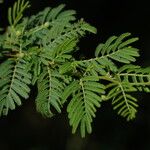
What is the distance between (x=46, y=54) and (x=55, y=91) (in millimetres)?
113

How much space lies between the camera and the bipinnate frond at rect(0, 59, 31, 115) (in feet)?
3.56

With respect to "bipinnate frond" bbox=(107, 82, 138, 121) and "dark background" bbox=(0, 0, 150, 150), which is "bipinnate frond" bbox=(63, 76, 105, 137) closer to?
"bipinnate frond" bbox=(107, 82, 138, 121)

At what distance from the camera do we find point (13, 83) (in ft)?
3.65

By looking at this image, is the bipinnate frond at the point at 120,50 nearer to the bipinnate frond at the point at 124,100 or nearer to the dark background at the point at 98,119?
the bipinnate frond at the point at 124,100

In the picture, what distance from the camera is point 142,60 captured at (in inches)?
143

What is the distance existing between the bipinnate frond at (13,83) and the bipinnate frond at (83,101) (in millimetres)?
143

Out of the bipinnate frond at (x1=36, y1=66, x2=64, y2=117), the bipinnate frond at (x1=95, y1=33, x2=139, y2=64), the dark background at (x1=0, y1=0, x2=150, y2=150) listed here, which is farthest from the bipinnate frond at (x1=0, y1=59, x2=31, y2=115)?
the dark background at (x1=0, y1=0, x2=150, y2=150)

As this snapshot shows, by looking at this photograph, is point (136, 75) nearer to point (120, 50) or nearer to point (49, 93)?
point (120, 50)

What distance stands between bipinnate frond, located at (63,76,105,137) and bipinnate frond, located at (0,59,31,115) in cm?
14

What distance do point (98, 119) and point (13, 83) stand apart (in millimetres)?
2486

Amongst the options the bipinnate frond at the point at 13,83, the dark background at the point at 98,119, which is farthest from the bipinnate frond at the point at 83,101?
the dark background at the point at 98,119

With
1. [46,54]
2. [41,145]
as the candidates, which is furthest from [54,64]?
[41,145]

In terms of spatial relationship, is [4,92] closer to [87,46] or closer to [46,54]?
[46,54]

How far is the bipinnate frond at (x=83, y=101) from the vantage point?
976mm
